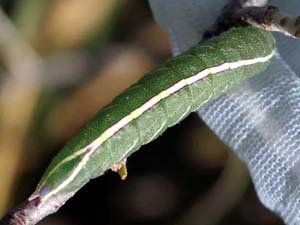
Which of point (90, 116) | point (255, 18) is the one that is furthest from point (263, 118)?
point (90, 116)

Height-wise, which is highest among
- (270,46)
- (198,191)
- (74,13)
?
(270,46)

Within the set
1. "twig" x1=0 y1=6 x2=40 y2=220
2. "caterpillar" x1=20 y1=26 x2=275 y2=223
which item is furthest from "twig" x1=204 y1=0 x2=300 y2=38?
"twig" x1=0 y1=6 x2=40 y2=220

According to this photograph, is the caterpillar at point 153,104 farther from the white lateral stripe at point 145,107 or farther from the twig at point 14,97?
the twig at point 14,97

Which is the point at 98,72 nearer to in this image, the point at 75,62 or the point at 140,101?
the point at 75,62

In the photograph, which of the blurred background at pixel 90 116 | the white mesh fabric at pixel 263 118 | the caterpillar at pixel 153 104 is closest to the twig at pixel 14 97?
the blurred background at pixel 90 116

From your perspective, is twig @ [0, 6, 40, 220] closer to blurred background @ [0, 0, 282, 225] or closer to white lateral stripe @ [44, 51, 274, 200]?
blurred background @ [0, 0, 282, 225]

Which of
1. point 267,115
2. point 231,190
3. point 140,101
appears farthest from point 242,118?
point 231,190
